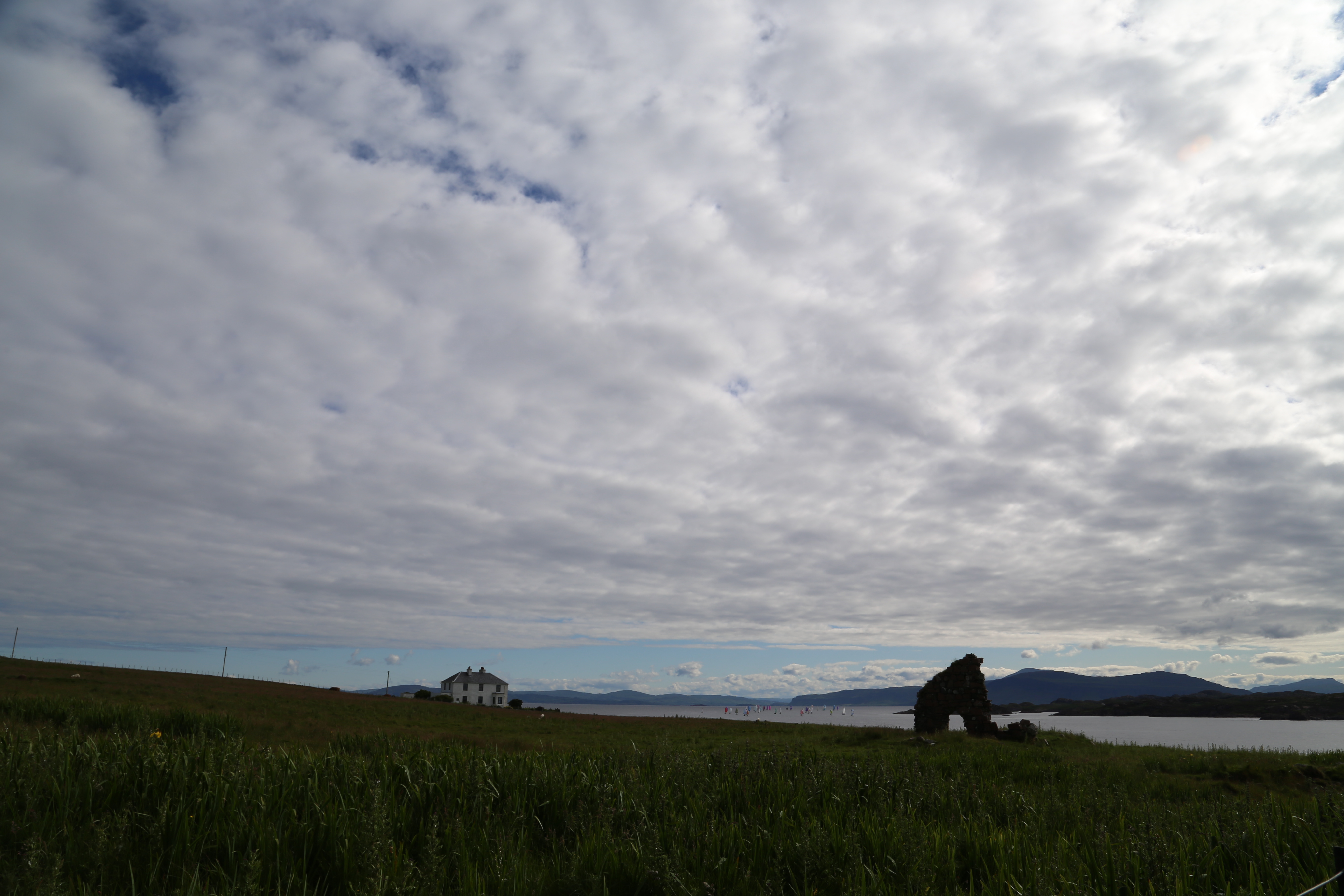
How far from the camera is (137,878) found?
4.68 metres

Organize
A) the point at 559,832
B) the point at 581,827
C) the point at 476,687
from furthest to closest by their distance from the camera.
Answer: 1. the point at 476,687
2. the point at 559,832
3. the point at 581,827

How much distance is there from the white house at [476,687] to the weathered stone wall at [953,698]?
94156mm

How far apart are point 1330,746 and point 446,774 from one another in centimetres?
8456

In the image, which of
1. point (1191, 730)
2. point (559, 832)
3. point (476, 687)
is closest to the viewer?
point (559, 832)

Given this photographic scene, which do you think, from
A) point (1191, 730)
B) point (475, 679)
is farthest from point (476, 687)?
point (1191, 730)

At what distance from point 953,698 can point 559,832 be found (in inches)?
1660

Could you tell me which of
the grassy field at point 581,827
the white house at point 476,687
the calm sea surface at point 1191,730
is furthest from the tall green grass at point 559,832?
the white house at point 476,687

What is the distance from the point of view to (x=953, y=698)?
4238cm

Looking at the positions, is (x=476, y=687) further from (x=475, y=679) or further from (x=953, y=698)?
(x=953, y=698)

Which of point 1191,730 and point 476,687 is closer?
point 1191,730

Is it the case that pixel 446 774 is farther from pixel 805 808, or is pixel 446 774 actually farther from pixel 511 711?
pixel 511 711

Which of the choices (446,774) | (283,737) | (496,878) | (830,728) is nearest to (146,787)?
(446,774)

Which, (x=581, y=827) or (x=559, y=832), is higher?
(x=581, y=827)

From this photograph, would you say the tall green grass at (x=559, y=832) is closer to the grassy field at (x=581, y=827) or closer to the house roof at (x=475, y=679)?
the grassy field at (x=581, y=827)
